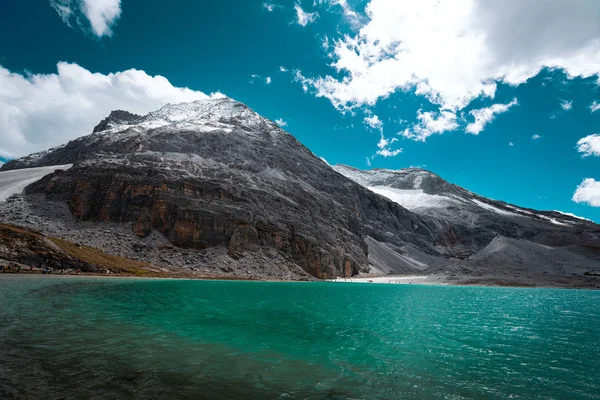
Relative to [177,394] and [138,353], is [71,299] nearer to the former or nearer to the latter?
[138,353]

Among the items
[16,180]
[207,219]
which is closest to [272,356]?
[207,219]

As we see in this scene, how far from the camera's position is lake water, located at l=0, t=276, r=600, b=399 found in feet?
40.4

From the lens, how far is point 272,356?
17547mm

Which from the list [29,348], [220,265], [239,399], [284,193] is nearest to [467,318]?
[239,399]

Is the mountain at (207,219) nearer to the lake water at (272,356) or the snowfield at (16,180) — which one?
the snowfield at (16,180)

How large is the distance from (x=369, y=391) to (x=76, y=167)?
149962 mm

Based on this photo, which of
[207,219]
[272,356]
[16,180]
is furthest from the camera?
[16,180]

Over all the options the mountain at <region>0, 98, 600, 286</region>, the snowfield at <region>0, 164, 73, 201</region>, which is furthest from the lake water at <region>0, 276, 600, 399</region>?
the snowfield at <region>0, 164, 73, 201</region>

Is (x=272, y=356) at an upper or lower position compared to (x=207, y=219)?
lower

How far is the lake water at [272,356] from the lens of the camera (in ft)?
40.4

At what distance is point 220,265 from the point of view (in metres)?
109

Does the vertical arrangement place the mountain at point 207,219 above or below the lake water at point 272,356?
above

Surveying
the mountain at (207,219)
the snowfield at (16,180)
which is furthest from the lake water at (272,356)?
the snowfield at (16,180)

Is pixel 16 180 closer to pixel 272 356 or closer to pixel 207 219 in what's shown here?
pixel 207 219
